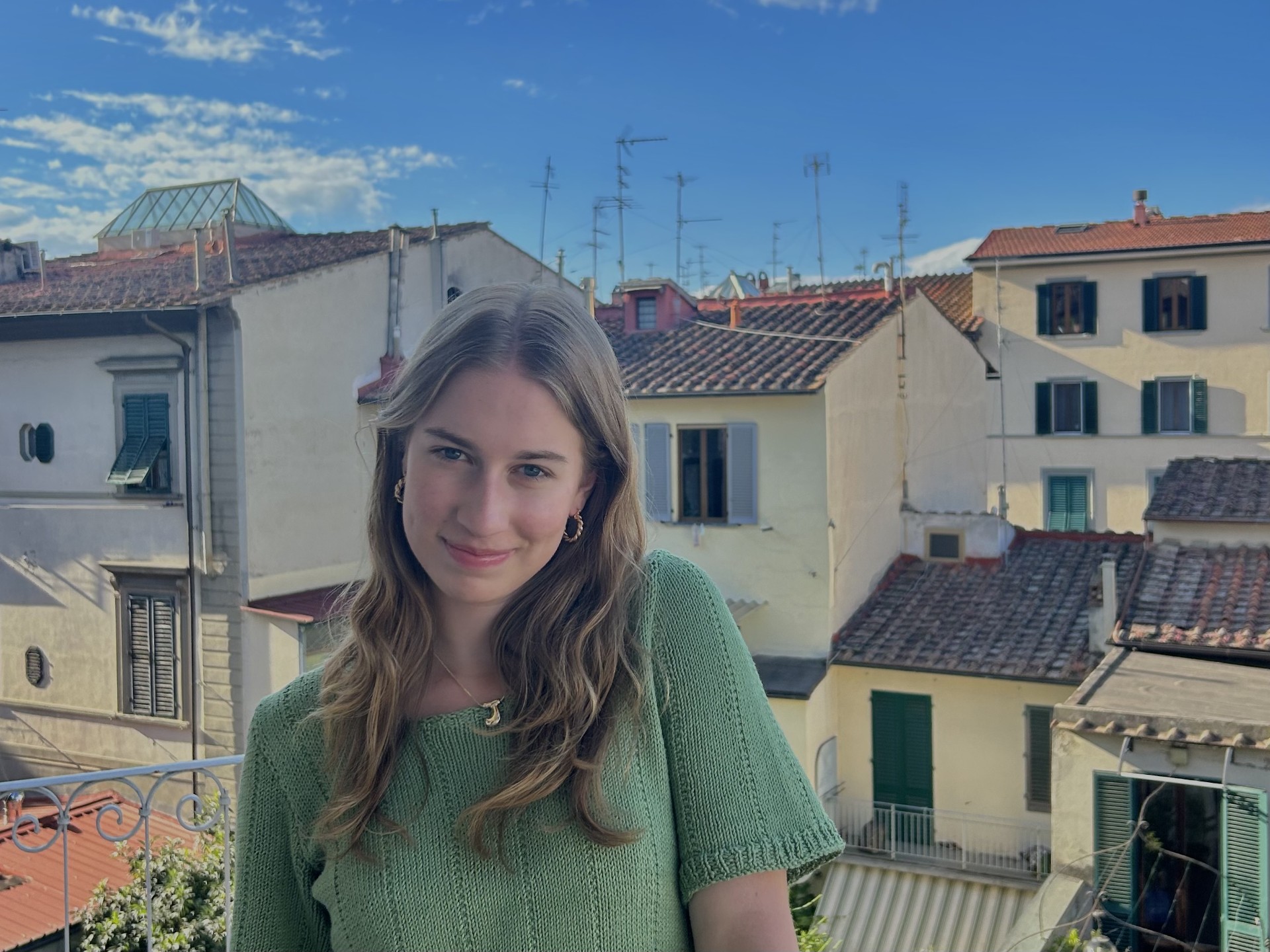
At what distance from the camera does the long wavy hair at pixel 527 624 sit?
1146mm

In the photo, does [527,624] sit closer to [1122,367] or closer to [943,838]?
[943,838]

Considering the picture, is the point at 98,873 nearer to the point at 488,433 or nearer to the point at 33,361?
the point at 33,361

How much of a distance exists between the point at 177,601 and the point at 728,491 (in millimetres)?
4785

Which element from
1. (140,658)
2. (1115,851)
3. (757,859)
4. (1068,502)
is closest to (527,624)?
(757,859)

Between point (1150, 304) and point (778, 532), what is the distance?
1012 centimetres

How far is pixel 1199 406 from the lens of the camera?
683 inches

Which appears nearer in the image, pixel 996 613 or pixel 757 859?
pixel 757 859

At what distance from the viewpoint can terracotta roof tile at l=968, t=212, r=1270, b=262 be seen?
1642 cm

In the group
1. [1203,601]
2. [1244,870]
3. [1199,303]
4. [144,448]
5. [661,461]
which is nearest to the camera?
[1244,870]

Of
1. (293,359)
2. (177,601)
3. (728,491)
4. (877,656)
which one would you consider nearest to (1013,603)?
(877,656)

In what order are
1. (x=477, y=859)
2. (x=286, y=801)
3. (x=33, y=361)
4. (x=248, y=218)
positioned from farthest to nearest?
(x=248, y=218), (x=33, y=361), (x=286, y=801), (x=477, y=859)

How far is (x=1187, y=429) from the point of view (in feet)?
57.7

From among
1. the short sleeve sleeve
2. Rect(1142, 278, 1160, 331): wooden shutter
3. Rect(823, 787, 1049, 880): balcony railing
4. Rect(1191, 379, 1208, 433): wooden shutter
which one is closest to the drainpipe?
Rect(823, 787, 1049, 880): balcony railing

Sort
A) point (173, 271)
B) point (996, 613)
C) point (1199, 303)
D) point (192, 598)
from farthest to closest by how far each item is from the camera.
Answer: point (1199, 303), point (173, 271), point (996, 613), point (192, 598)
